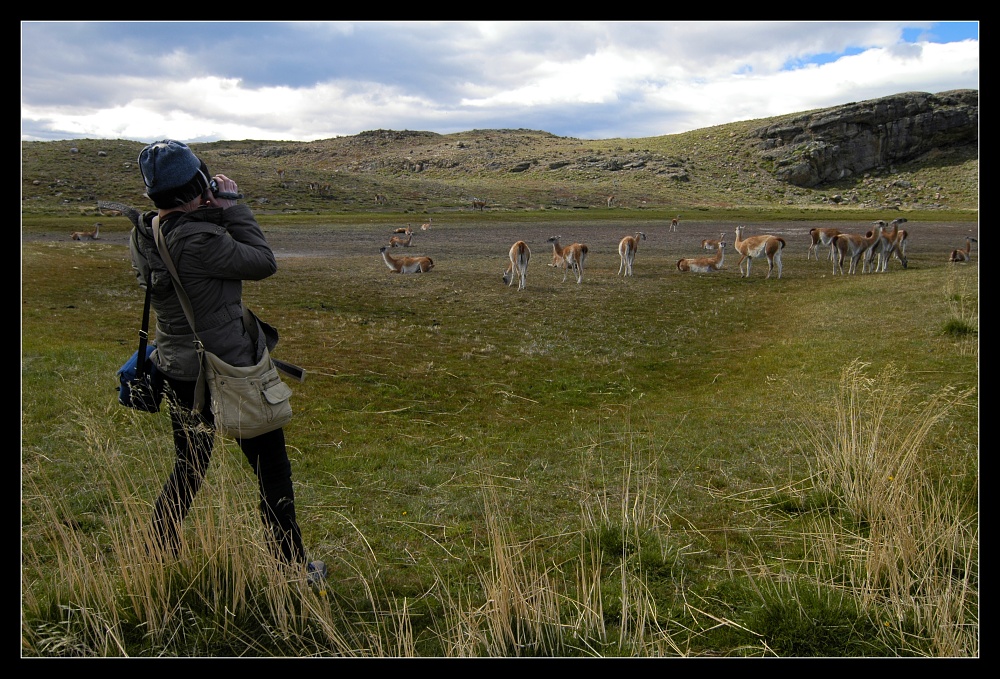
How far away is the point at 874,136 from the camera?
9438 cm

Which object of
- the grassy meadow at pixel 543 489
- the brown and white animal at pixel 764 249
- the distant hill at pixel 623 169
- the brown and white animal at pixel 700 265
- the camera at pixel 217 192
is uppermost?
the distant hill at pixel 623 169

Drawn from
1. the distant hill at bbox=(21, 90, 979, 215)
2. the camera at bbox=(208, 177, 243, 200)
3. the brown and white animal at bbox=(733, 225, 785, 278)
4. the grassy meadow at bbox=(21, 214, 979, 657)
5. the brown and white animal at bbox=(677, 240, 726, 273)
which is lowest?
the grassy meadow at bbox=(21, 214, 979, 657)

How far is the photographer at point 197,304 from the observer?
3311 mm

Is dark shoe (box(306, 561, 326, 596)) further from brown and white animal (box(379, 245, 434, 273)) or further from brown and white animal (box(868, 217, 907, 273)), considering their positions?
brown and white animal (box(868, 217, 907, 273))

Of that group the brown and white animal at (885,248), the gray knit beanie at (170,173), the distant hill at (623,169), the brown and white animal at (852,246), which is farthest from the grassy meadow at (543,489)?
the distant hill at (623,169)

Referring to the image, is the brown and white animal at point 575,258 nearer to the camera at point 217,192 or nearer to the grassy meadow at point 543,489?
the grassy meadow at point 543,489

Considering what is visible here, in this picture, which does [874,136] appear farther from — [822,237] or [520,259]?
[520,259]

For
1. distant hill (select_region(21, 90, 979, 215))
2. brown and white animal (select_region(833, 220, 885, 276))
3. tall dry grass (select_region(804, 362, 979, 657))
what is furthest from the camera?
distant hill (select_region(21, 90, 979, 215))

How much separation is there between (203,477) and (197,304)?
3.07 ft

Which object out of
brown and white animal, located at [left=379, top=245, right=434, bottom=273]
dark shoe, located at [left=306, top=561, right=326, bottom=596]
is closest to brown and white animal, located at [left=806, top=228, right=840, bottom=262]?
brown and white animal, located at [left=379, top=245, right=434, bottom=273]

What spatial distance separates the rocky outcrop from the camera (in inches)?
3595

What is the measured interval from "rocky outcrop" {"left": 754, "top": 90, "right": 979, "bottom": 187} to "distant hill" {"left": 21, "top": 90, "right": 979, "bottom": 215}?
15cm

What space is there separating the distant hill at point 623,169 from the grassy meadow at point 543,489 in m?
42.2

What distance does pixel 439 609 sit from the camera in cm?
363
